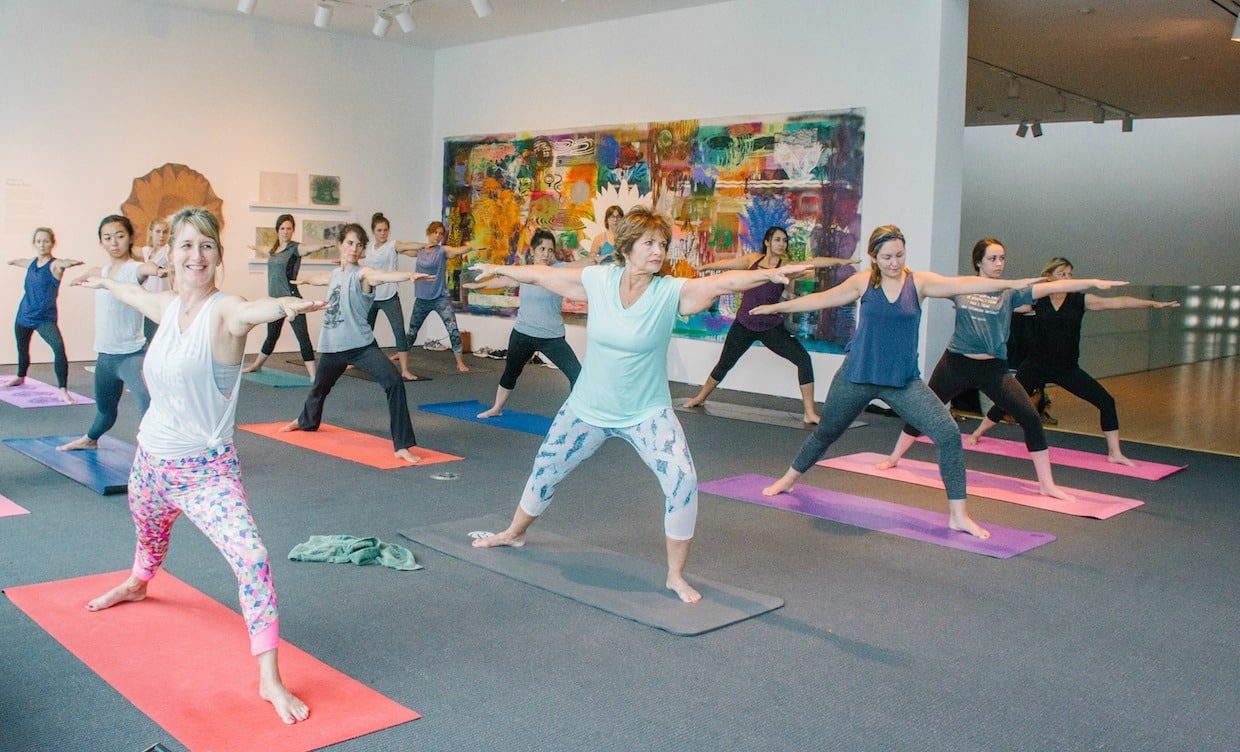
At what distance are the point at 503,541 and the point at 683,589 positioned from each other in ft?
2.66

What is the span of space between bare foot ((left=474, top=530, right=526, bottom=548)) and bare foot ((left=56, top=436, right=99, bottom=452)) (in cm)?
255

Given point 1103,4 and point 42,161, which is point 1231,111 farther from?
point 42,161

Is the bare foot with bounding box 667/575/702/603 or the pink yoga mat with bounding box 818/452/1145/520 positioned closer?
the bare foot with bounding box 667/575/702/603

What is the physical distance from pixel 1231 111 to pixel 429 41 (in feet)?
30.8

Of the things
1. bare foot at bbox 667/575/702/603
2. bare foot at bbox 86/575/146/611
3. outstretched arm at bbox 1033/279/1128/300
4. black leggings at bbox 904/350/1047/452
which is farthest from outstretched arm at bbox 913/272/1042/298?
bare foot at bbox 86/575/146/611

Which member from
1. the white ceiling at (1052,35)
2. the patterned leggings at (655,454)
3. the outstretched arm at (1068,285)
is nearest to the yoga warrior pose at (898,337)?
the outstretched arm at (1068,285)

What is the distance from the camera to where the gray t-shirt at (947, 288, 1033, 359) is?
5090mm

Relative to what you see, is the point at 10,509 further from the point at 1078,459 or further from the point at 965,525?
the point at 1078,459

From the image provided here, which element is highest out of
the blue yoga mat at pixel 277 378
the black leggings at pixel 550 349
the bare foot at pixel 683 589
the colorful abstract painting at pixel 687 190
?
the colorful abstract painting at pixel 687 190

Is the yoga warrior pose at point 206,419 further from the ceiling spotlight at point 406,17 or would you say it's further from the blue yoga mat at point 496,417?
the ceiling spotlight at point 406,17

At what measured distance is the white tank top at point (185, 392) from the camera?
2676 millimetres

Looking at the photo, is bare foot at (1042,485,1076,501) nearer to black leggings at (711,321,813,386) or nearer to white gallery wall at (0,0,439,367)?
black leggings at (711,321,813,386)

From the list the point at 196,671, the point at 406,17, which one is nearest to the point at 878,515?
the point at 196,671

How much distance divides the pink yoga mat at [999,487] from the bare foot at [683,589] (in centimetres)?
229
